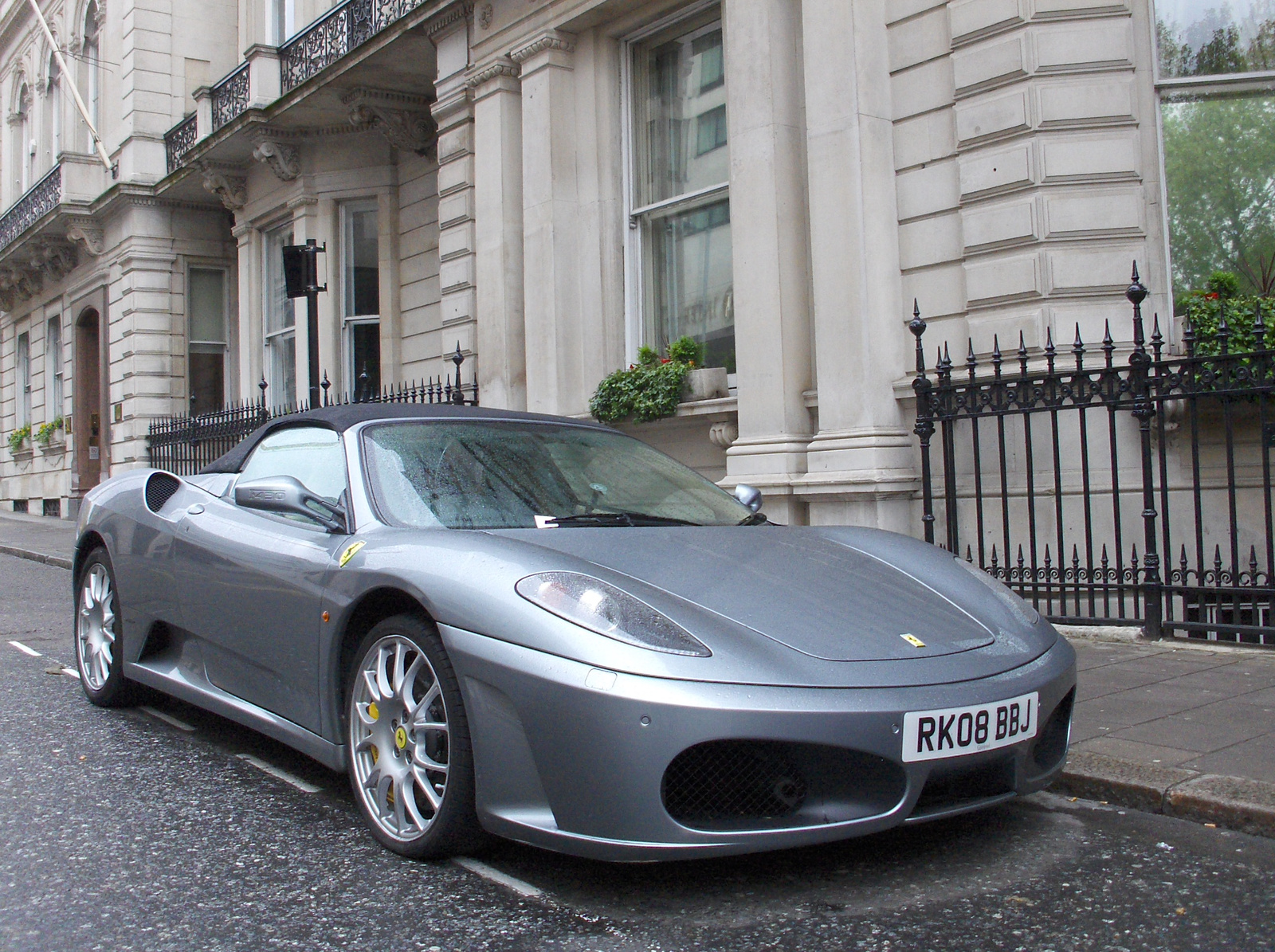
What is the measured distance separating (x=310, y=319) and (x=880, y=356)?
246 inches

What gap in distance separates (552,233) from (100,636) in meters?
6.66

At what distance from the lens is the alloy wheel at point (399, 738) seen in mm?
3227

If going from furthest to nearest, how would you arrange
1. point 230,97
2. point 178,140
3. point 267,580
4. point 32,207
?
1. point 32,207
2. point 178,140
3. point 230,97
4. point 267,580

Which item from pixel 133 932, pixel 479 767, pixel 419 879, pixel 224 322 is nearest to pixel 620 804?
pixel 479 767

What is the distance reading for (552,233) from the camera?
11.1m

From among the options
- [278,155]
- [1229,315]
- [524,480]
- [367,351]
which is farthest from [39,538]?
[1229,315]

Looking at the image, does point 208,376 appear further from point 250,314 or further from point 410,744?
point 410,744

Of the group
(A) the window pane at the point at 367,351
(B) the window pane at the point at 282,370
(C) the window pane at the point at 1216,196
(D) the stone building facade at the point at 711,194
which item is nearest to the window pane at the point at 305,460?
→ (D) the stone building facade at the point at 711,194

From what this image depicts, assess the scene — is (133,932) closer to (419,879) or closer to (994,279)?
(419,879)

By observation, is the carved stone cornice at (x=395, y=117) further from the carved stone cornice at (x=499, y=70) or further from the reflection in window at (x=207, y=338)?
the reflection in window at (x=207, y=338)

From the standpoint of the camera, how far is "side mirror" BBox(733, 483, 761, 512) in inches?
182

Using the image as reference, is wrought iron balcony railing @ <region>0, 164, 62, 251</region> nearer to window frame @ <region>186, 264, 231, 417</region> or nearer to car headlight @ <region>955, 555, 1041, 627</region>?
window frame @ <region>186, 264, 231, 417</region>

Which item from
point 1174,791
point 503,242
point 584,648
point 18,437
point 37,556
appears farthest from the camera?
point 18,437

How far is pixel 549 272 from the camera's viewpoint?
11.2m
